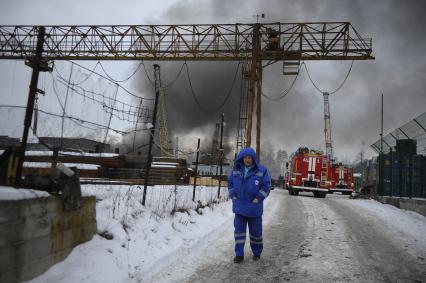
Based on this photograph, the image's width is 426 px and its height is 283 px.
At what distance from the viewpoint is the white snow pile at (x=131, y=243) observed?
14.1ft

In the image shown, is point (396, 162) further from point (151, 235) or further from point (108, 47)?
point (108, 47)

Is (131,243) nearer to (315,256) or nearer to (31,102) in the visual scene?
(31,102)

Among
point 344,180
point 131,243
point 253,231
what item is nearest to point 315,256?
point 253,231

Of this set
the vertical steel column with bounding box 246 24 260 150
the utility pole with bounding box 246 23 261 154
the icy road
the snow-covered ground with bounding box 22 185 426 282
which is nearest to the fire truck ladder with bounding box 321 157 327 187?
the utility pole with bounding box 246 23 261 154

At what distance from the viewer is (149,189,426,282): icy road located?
4918 mm

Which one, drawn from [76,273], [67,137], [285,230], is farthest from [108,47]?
[76,273]

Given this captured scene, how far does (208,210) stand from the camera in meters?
10.4

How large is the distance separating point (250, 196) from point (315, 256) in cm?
144

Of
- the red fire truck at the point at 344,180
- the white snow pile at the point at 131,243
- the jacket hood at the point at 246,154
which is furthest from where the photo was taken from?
the red fire truck at the point at 344,180

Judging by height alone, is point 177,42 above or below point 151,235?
above

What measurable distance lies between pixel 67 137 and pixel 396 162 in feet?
45.8

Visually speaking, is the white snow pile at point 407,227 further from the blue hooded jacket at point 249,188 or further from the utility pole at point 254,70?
the utility pole at point 254,70

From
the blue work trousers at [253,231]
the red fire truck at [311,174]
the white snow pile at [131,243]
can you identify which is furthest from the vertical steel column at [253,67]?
the blue work trousers at [253,231]

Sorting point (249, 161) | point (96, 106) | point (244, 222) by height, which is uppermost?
point (96, 106)
